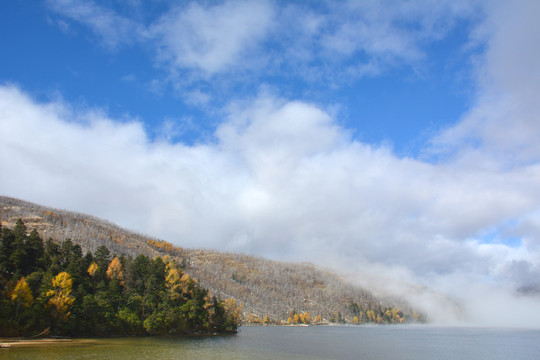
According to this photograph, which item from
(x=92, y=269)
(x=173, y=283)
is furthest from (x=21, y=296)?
(x=173, y=283)

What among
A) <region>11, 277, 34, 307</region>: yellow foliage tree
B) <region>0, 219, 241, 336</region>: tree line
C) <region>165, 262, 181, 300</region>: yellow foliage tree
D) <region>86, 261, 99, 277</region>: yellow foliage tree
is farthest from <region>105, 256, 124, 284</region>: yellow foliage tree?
<region>11, 277, 34, 307</region>: yellow foliage tree

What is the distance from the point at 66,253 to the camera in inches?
4466

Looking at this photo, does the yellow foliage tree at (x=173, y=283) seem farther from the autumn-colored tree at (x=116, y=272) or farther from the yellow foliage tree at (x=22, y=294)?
the yellow foliage tree at (x=22, y=294)

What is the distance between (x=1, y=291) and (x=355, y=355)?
86.7 m

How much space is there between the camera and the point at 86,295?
103m

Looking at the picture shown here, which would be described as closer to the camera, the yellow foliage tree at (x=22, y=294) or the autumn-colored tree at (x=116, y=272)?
the yellow foliage tree at (x=22, y=294)

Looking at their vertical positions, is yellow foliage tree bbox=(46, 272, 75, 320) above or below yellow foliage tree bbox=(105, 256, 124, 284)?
below

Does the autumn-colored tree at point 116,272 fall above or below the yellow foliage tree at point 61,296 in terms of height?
above

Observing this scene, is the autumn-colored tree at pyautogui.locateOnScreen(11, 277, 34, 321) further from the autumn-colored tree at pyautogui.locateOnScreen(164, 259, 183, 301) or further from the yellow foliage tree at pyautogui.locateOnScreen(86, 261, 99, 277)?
the autumn-colored tree at pyautogui.locateOnScreen(164, 259, 183, 301)

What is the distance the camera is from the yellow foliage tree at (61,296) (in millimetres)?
94188

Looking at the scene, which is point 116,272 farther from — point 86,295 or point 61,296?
point 61,296

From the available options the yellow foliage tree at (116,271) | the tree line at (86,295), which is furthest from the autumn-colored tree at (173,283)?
the yellow foliage tree at (116,271)

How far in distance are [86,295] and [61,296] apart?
855 cm

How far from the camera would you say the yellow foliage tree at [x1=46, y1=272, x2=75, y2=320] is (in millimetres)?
94188
